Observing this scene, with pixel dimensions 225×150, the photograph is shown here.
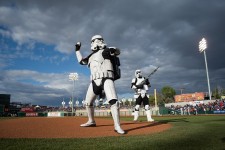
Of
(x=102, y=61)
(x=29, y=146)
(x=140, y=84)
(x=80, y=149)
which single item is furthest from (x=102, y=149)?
(x=140, y=84)

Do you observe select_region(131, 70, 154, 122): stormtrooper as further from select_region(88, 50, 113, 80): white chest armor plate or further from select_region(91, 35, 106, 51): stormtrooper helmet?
select_region(88, 50, 113, 80): white chest armor plate

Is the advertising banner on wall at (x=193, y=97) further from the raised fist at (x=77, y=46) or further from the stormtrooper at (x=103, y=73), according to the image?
the stormtrooper at (x=103, y=73)

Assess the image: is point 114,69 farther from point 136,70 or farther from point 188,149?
point 136,70

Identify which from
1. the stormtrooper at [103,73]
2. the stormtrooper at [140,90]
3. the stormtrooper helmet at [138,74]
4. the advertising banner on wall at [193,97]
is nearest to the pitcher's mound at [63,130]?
the stormtrooper at [103,73]

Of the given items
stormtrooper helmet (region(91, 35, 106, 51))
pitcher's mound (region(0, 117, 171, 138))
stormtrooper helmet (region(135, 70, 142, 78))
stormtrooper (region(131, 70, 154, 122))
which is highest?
stormtrooper helmet (region(91, 35, 106, 51))

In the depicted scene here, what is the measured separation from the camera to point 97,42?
778 cm

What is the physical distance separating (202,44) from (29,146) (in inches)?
1446

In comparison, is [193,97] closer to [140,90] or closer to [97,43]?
Result: [140,90]

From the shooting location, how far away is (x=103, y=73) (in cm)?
702

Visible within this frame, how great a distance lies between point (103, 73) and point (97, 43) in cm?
132

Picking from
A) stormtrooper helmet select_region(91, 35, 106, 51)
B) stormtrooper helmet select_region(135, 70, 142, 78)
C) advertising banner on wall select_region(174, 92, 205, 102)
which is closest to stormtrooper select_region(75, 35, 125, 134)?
stormtrooper helmet select_region(91, 35, 106, 51)

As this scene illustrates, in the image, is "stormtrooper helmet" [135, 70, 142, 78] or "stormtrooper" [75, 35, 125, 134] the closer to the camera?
"stormtrooper" [75, 35, 125, 134]

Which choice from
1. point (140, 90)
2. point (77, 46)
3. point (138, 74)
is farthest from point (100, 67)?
point (138, 74)

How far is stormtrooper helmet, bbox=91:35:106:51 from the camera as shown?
7688mm
